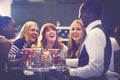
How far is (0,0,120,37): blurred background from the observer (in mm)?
2508

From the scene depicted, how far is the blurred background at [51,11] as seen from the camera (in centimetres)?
251

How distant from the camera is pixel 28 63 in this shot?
8.16 feet

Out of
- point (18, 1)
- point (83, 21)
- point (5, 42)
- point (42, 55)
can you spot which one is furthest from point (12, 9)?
point (83, 21)

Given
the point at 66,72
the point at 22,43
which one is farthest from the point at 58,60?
the point at 22,43

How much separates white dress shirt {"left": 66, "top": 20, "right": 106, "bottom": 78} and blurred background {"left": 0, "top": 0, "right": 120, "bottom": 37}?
0.14m

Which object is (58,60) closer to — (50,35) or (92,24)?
(50,35)

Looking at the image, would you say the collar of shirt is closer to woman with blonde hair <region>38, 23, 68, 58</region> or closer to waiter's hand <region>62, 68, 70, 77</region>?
woman with blonde hair <region>38, 23, 68, 58</region>

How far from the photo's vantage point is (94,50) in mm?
2432

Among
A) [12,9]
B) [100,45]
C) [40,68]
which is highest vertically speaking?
[12,9]

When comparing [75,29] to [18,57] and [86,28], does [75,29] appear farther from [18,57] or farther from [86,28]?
[18,57]

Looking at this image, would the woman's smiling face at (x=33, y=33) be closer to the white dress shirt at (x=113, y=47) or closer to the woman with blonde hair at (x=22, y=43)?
the woman with blonde hair at (x=22, y=43)

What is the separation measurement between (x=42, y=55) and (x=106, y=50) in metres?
0.58

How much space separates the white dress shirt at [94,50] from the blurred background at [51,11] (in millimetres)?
144

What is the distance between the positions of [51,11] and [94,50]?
54 cm
